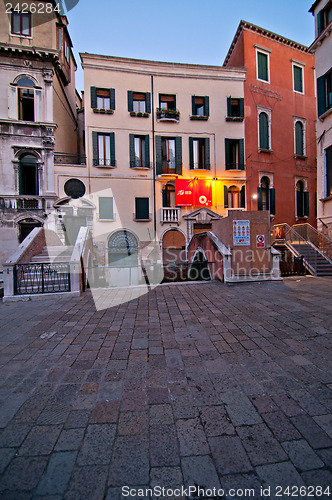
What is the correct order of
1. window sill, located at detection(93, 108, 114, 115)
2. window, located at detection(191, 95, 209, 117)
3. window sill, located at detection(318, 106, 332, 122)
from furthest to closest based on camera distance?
window, located at detection(191, 95, 209, 117)
window sill, located at detection(93, 108, 114, 115)
window sill, located at detection(318, 106, 332, 122)

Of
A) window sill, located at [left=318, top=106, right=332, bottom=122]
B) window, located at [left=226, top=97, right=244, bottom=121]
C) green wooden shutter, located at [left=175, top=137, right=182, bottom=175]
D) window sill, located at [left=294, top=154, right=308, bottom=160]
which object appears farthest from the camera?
window sill, located at [left=294, top=154, right=308, bottom=160]

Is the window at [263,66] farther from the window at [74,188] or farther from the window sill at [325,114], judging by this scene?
the window at [74,188]

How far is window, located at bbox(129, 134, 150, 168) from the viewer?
16.7 meters

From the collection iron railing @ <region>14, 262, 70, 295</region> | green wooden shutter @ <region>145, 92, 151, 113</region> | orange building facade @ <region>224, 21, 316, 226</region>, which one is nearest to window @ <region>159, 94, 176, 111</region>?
green wooden shutter @ <region>145, 92, 151, 113</region>

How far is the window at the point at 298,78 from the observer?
739 inches

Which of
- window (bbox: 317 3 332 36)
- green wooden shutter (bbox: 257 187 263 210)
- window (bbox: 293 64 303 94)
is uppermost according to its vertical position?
window (bbox: 293 64 303 94)

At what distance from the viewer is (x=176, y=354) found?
318 centimetres

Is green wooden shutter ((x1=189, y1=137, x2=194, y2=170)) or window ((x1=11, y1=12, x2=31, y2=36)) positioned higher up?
window ((x1=11, y1=12, x2=31, y2=36))

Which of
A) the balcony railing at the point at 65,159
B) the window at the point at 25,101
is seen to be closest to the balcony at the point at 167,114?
the balcony railing at the point at 65,159

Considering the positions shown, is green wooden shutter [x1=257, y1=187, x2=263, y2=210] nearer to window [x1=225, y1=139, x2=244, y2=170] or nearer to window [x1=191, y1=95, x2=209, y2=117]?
window [x1=225, y1=139, x2=244, y2=170]

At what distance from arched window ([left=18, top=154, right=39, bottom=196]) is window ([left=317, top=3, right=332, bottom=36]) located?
18.4 metres

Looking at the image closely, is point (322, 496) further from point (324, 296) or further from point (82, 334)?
point (324, 296)

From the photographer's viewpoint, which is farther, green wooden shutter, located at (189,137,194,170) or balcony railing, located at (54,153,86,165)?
green wooden shutter, located at (189,137,194,170)

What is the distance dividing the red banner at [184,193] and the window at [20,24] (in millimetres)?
14318
